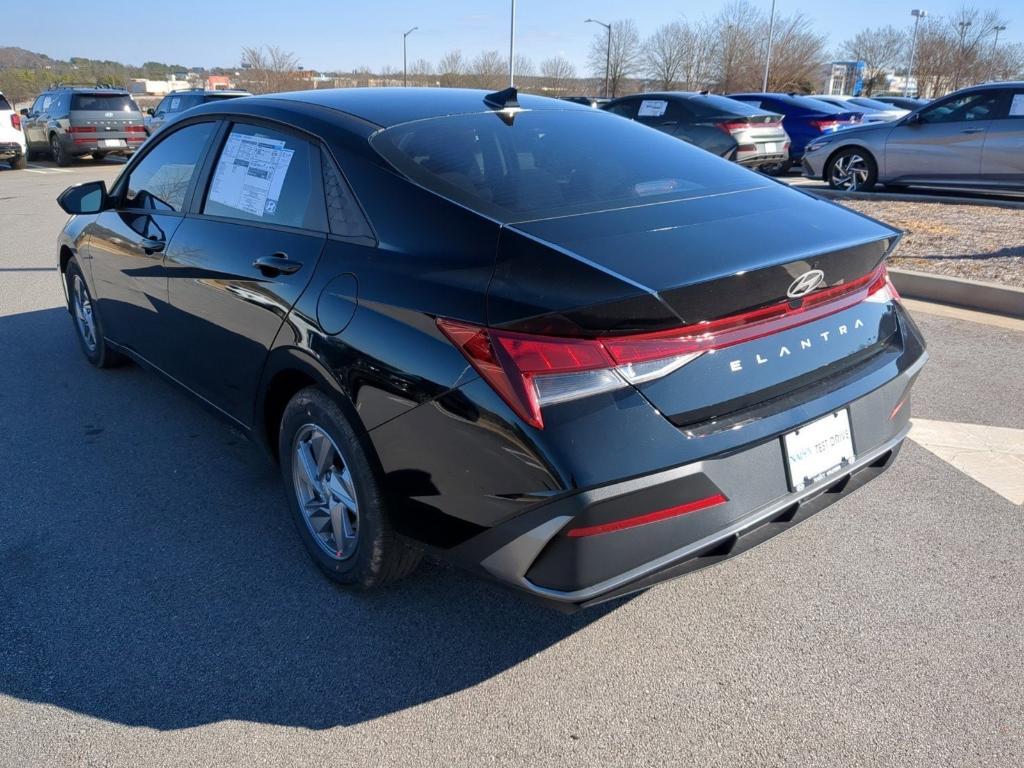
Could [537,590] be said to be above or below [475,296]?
below

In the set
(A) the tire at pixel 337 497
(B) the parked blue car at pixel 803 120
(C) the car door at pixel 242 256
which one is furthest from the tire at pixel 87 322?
(B) the parked blue car at pixel 803 120

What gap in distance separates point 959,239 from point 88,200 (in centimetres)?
764

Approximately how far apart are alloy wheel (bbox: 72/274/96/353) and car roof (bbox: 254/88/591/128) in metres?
2.30

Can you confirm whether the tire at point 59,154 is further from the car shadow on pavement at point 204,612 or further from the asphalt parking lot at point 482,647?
the asphalt parking lot at point 482,647

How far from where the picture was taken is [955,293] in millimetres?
6555

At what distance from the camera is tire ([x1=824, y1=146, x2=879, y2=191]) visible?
1169 centimetres

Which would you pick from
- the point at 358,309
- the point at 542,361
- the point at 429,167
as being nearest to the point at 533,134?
the point at 429,167

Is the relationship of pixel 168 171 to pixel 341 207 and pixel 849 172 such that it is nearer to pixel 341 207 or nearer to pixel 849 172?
pixel 341 207

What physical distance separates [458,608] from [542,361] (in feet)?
3.95

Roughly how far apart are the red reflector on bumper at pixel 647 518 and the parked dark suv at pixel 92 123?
20.9 metres

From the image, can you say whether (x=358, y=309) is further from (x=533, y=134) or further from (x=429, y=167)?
(x=533, y=134)

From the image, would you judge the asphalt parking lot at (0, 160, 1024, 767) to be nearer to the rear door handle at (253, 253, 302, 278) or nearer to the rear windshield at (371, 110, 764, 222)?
the rear door handle at (253, 253, 302, 278)

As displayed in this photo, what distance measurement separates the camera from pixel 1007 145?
1045cm

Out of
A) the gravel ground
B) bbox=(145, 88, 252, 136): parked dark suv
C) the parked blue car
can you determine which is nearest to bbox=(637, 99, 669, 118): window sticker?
the parked blue car
